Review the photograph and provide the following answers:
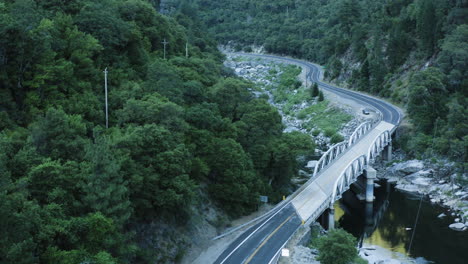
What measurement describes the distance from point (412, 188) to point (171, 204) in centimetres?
3199

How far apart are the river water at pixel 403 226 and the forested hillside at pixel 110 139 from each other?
314 inches

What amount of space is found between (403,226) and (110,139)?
27942 millimetres

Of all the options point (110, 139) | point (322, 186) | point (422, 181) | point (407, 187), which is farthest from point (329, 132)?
point (110, 139)

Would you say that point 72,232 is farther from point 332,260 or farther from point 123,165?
point 332,260

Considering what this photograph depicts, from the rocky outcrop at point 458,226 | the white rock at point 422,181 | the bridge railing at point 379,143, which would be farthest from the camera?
the bridge railing at point 379,143

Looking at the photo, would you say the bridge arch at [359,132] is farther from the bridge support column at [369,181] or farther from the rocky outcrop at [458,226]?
the rocky outcrop at [458,226]

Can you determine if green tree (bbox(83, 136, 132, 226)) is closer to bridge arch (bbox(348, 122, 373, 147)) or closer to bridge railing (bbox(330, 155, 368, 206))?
bridge railing (bbox(330, 155, 368, 206))

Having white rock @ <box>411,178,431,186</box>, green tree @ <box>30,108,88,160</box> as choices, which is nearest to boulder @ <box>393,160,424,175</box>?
white rock @ <box>411,178,431,186</box>

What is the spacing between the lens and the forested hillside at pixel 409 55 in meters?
55.7

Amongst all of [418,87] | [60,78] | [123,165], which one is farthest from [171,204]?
[418,87]

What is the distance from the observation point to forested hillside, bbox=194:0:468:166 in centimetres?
5566

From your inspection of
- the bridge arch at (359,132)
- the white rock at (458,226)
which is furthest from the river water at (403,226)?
the bridge arch at (359,132)

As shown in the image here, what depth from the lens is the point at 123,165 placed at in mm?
26469

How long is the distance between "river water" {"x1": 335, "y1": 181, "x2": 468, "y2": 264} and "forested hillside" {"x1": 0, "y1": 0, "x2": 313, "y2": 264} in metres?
7.98
